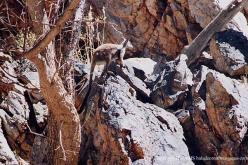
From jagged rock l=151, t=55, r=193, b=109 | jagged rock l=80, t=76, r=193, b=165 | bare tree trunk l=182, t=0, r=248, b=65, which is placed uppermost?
bare tree trunk l=182, t=0, r=248, b=65

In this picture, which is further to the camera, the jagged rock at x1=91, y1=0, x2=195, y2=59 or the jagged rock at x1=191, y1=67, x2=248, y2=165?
the jagged rock at x1=91, y1=0, x2=195, y2=59

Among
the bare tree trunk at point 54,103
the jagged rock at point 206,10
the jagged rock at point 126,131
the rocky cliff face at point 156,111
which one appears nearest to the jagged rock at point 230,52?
the rocky cliff face at point 156,111

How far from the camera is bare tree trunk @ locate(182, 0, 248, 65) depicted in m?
8.22

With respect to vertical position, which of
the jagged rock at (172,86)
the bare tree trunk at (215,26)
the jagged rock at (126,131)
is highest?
the bare tree trunk at (215,26)

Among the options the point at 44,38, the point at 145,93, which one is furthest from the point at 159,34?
the point at 44,38

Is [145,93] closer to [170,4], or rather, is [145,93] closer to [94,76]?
[94,76]

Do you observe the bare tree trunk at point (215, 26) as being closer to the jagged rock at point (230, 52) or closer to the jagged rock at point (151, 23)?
the jagged rock at point (230, 52)

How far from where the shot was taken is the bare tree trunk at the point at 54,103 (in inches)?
181

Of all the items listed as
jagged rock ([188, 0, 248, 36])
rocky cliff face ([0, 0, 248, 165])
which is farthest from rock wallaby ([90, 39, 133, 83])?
jagged rock ([188, 0, 248, 36])

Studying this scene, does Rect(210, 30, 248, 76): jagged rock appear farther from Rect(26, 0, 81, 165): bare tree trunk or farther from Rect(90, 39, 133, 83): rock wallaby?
Rect(26, 0, 81, 165): bare tree trunk

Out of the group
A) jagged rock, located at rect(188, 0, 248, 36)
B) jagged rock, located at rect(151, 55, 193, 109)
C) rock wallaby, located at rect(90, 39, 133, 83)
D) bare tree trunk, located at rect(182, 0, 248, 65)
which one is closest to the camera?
jagged rock, located at rect(151, 55, 193, 109)

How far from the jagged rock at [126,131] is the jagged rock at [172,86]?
1.51 ft

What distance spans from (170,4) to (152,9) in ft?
1.45

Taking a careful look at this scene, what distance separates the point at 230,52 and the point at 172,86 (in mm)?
1488
